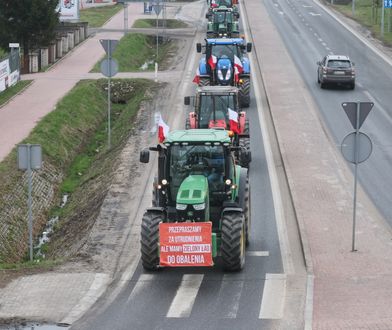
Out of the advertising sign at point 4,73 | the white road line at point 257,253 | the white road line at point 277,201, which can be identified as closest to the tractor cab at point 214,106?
the white road line at point 277,201

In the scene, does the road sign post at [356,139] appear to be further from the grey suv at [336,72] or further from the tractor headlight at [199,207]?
the grey suv at [336,72]

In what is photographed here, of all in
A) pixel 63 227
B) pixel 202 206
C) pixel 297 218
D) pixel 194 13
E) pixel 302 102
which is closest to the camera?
pixel 202 206

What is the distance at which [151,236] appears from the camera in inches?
701

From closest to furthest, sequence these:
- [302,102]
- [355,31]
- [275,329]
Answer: [275,329], [302,102], [355,31]

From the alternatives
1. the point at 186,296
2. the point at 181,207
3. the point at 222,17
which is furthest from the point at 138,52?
the point at 186,296

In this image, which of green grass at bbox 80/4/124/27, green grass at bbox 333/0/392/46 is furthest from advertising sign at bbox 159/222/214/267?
green grass at bbox 80/4/124/27

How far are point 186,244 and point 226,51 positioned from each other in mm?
20270

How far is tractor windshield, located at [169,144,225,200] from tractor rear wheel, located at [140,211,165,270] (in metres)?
0.91

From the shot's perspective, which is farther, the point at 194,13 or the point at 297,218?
the point at 194,13

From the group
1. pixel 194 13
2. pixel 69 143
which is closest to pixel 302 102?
pixel 69 143

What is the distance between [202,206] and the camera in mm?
17766

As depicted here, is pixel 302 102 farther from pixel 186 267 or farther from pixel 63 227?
pixel 186 267

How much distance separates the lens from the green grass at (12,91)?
38.0 metres

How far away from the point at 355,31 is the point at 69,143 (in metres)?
35.2
